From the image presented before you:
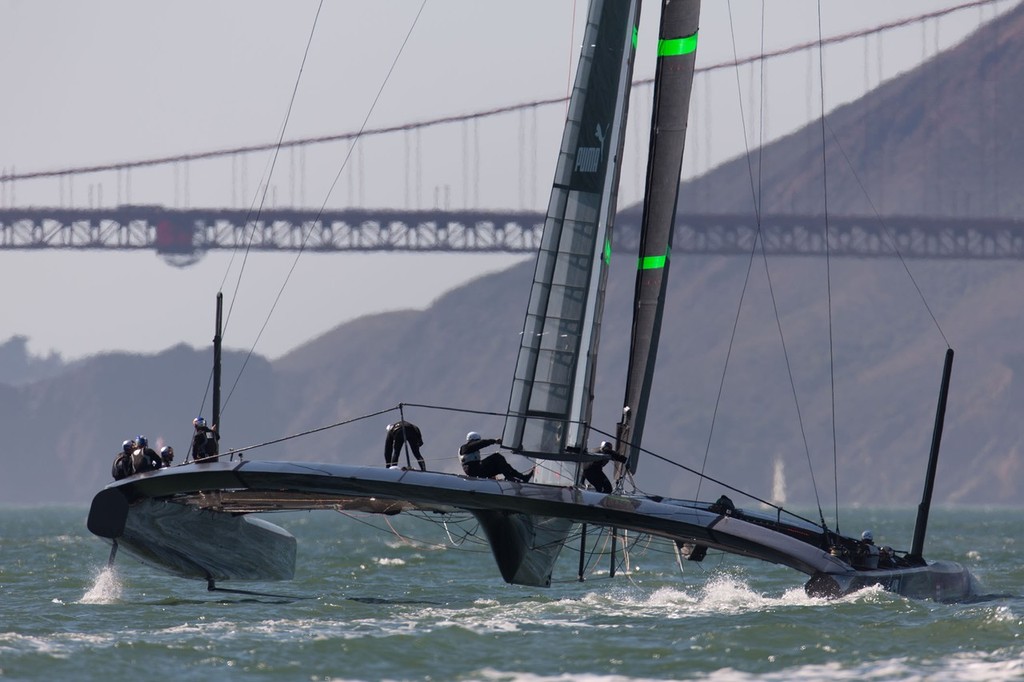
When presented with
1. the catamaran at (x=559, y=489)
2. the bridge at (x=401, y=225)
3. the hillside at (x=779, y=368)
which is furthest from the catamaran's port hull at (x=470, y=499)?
the hillside at (x=779, y=368)

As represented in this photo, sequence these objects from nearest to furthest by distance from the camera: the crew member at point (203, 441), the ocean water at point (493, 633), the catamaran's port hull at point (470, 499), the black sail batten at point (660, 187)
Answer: the ocean water at point (493, 633) → the catamaran's port hull at point (470, 499) → the crew member at point (203, 441) → the black sail batten at point (660, 187)

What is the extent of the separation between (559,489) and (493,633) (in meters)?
1.03

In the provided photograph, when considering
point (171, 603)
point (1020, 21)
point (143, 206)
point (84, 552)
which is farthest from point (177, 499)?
point (1020, 21)

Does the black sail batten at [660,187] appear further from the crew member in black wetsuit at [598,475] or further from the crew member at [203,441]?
the crew member at [203,441]

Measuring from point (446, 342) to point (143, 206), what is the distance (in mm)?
60597

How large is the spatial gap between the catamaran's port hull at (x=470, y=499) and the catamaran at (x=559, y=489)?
0.04 feet

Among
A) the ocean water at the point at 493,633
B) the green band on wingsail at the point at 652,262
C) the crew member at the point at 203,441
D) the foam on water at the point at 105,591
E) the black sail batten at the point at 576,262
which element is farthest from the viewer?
the green band on wingsail at the point at 652,262

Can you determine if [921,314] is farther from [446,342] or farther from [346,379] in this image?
[346,379]

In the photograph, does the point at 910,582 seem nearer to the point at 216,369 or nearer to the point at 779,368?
the point at 216,369

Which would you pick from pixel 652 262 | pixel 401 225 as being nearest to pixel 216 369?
pixel 652 262

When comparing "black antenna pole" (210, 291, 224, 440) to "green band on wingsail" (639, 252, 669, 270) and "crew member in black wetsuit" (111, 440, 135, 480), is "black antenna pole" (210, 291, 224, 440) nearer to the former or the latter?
"crew member in black wetsuit" (111, 440, 135, 480)

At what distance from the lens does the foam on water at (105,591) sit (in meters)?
13.8

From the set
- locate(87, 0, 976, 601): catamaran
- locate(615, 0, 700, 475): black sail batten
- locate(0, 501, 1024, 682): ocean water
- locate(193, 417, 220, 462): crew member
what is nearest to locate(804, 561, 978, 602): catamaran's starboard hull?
locate(87, 0, 976, 601): catamaran

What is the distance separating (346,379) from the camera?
125562 mm
